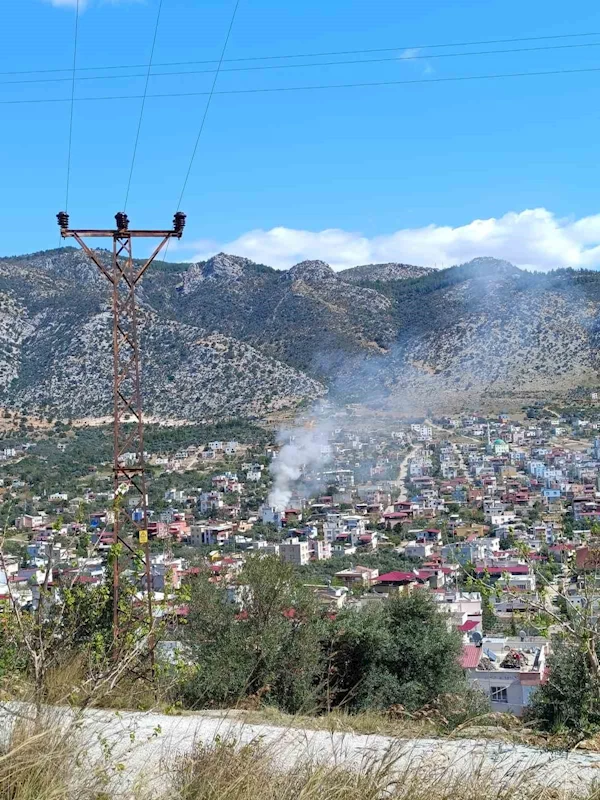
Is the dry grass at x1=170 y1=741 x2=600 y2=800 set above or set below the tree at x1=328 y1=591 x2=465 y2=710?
above

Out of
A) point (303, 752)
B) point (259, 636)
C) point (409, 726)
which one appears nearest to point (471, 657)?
point (259, 636)

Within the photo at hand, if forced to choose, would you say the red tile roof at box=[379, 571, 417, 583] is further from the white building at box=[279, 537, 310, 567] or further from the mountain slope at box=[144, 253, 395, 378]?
the mountain slope at box=[144, 253, 395, 378]

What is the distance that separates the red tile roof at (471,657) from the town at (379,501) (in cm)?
4

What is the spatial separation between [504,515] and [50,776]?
4234cm

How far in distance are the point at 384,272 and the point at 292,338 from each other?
2934 centimetres

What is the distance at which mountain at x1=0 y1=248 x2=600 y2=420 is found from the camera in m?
60.8

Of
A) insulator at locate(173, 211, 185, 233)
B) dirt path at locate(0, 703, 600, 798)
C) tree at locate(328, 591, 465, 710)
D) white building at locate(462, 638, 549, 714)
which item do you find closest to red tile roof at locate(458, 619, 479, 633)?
white building at locate(462, 638, 549, 714)

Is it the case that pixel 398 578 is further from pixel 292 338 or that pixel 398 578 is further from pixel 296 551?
pixel 292 338

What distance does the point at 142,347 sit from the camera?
65.4m

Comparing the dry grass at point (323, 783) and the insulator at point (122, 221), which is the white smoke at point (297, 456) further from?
the dry grass at point (323, 783)

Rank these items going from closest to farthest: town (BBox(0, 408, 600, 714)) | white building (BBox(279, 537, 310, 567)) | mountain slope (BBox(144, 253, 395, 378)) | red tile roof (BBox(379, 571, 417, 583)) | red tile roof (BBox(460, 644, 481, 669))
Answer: red tile roof (BBox(460, 644, 481, 669)), town (BBox(0, 408, 600, 714)), red tile roof (BBox(379, 571, 417, 583)), white building (BBox(279, 537, 310, 567)), mountain slope (BBox(144, 253, 395, 378))

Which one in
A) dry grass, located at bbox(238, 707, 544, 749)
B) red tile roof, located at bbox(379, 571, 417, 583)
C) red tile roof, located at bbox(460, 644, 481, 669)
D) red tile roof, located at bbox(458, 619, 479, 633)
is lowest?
red tile roof, located at bbox(458, 619, 479, 633)

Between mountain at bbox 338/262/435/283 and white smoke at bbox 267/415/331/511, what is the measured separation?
35013 mm

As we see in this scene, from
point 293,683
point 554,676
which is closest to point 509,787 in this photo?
point 293,683
